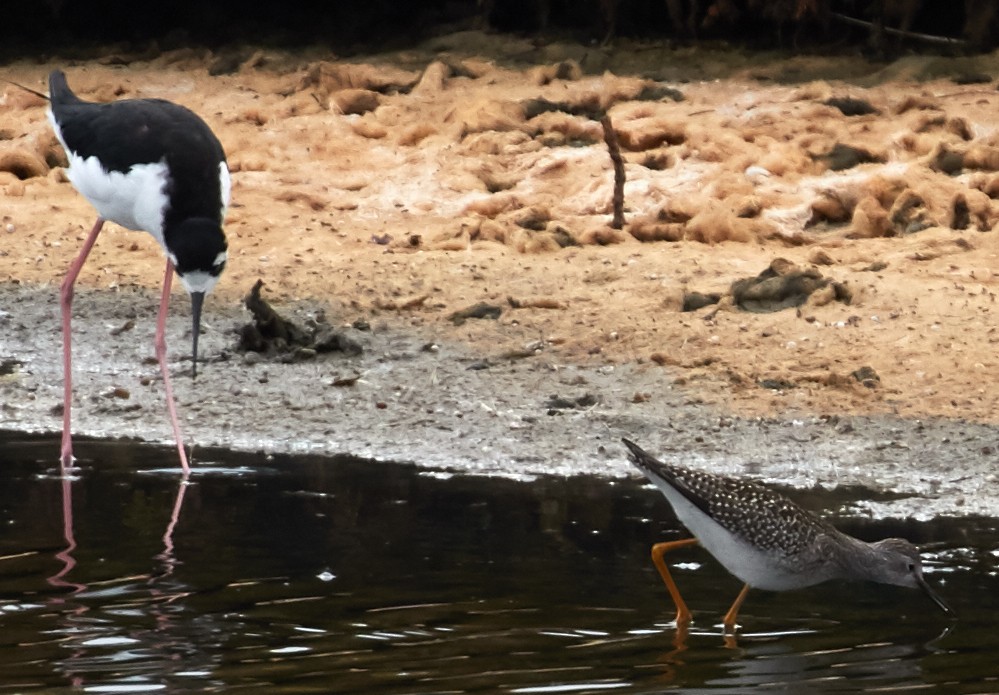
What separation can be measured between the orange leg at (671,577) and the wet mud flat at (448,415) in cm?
115

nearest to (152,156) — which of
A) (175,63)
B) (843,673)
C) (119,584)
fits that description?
(119,584)

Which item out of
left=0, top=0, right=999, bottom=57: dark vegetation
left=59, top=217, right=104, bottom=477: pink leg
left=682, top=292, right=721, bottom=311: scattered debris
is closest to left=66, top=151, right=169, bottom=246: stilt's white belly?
left=59, top=217, right=104, bottom=477: pink leg

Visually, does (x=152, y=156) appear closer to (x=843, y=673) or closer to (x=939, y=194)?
(x=843, y=673)

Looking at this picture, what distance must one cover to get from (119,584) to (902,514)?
280 cm

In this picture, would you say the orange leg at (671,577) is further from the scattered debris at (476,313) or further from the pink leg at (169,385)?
the scattered debris at (476,313)

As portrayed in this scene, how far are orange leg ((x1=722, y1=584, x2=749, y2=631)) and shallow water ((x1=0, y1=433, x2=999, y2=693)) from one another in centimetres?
5

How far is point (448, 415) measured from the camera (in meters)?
7.76

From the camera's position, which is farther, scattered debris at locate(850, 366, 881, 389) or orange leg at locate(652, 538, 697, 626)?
scattered debris at locate(850, 366, 881, 389)

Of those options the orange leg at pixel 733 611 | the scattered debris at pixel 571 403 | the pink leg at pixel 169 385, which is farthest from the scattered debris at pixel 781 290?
the orange leg at pixel 733 611

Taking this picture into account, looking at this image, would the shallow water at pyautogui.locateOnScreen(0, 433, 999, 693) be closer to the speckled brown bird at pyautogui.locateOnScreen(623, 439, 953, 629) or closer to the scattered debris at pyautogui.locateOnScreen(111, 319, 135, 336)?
the speckled brown bird at pyautogui.locateOnScreen(623, 439, 953, 629)

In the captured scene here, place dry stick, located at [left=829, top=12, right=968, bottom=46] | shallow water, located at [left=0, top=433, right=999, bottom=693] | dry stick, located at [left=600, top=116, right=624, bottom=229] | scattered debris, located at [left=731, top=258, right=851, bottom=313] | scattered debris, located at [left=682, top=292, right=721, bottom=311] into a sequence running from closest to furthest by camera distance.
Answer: shallow water, located at [left=0, top=433, right=999, bottom=693], scattered debris, located at [left=731, top=258, right=851, bottom=313], scattered debris, located at [left=682, top=292, right=721, bottom=311], dry stick, located at [left=600, top=116, right=624, bottom=229], dry stick, located at [left=829, top=12, right=968, bottom=46]

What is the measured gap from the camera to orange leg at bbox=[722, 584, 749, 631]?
16.5ft

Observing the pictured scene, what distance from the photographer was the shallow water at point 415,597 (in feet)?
14.6

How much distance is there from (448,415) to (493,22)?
794cm
